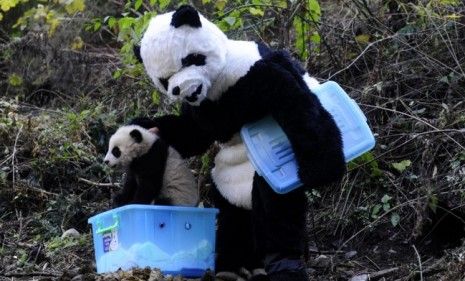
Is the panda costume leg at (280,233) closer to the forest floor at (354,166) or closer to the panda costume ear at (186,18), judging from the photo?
the forest floor at (354,166)

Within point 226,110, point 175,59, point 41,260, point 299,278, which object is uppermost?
point 175,59

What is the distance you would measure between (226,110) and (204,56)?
29cm

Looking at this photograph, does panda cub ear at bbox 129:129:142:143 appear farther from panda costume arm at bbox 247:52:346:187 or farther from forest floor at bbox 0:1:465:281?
panda costume arm at bbox 247:52:346:187

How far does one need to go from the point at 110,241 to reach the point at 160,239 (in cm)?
27

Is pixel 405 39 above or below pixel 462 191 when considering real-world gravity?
above

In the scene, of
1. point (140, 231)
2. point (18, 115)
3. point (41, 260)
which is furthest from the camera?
point (18, 115)

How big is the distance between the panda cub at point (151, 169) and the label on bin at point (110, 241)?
235 millimetres

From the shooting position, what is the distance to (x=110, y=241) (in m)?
4.24

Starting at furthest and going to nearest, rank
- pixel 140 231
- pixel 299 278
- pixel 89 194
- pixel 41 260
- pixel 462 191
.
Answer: pixel 89 194 < pixel 41 260 < pixel 462 191 < pixel 140 231 < pixel 299 278

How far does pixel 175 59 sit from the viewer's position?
381 centimetres

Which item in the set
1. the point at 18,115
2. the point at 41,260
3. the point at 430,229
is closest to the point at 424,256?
the point at 430,229

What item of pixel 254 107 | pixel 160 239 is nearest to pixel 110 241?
pixel 160 239

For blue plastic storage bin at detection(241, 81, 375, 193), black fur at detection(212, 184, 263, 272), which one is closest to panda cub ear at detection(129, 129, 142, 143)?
black fur at detection(212, 184, 263, 272)

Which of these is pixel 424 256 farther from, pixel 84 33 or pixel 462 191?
pixel 84 33
